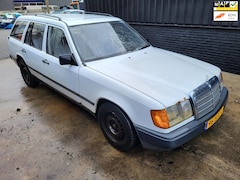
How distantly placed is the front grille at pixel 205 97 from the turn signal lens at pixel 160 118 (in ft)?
1.26

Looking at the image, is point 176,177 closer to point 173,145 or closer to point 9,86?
point 173,145

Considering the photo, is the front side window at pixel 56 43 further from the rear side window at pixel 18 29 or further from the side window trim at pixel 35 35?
the rear side window at pixel 18 29

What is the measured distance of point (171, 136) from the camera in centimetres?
205

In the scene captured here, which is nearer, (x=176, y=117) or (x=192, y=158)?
(x=176, y=117)

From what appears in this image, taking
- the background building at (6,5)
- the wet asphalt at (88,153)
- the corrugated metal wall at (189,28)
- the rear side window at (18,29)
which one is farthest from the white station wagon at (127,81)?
the background building at (6,5)

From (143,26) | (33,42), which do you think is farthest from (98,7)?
(33,42)

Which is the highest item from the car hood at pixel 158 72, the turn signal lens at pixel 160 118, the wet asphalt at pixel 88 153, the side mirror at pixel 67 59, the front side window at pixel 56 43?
the front side window at pixel 56 43

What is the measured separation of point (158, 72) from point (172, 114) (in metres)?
0.63

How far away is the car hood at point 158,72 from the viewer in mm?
2160

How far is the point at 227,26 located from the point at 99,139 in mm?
3925

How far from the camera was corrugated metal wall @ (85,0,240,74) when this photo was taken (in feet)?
15.9

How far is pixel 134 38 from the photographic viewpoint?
3.48m

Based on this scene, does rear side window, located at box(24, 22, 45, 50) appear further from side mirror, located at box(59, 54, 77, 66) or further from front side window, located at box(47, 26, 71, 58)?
side mirror, located at box(59, 54, 77, 66)

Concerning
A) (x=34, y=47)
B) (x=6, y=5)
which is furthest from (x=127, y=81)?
(x=6, y=5)
